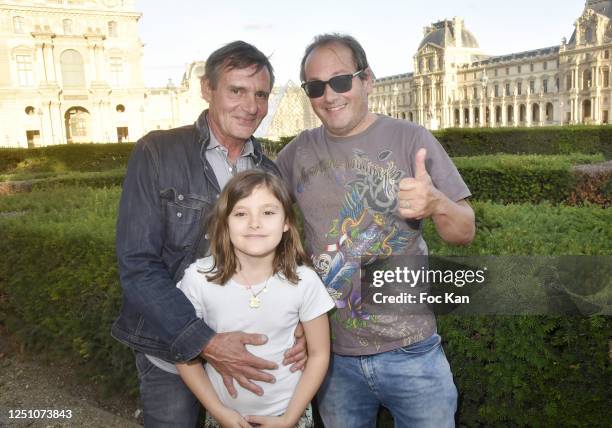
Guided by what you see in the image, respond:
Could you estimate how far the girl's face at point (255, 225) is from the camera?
7.61 ft

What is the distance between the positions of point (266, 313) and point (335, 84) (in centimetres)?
108

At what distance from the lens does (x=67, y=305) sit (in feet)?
15.9

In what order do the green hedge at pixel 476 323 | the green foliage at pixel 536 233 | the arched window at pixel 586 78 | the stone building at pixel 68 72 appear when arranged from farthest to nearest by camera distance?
the arched window at pixel 586 78, the stone building at pixel 68 72, the green foliage at pixel 536 233, the green hedge at pixel 476 323

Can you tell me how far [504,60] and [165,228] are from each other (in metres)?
93.6

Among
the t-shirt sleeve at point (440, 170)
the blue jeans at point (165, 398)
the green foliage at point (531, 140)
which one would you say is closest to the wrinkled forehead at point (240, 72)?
the t-shirt sleeve at point (440, 170)

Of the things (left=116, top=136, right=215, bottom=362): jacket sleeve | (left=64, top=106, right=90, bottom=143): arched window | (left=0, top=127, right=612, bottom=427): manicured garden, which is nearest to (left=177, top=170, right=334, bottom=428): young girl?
(left=116, top=136, right=215, bottom=362): jacket sleeve

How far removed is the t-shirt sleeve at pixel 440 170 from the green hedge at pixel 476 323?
0.94m

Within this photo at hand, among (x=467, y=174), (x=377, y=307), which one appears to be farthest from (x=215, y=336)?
(x=467, y=174)

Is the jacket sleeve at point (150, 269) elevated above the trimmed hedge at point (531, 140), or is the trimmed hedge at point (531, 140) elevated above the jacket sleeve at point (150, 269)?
the trimmed hedge at point (531, 140)

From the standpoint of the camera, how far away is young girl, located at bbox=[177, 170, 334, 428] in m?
2.32

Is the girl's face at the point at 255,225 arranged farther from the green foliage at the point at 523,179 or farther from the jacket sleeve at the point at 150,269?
the green foliage at the point at 523,179

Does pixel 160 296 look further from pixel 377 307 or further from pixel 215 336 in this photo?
pixel 377 307

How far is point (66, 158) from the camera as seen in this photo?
24625 millimetres

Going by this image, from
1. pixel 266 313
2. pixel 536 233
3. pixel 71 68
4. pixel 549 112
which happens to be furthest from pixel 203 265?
pixel 549 112
